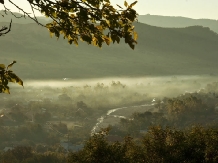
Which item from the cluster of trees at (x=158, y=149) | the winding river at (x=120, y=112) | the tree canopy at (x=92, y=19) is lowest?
the winding river at (x=120, y=112)

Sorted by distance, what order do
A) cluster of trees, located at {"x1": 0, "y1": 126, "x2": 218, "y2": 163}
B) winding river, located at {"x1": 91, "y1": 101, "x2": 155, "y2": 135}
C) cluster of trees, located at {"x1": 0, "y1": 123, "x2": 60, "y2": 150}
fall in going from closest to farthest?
cluster of trees, located at {"x1": 0, "y1": 126, "x2": 218, "y2": 163} → cluster of trees, located at {"x1": 0, "y1": 123, "x2": 60, "y2": 150} → winding river, located at {"x1": 91, "y1": 101, "x2": 155, "y2": 135}

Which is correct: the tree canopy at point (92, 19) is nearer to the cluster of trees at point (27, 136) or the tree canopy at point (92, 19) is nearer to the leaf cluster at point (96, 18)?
→ the leaf cluster at point (96, 18)

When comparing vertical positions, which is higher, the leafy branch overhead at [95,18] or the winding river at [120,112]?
the leafy branch overhead at [95,18]

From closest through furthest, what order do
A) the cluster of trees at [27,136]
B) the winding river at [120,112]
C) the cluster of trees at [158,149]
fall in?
the cluster of trees at [158,149]
the cluster of trees at [27,136]
the winding river at [120,112]

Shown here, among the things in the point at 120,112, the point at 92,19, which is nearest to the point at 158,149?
the point at 92,19

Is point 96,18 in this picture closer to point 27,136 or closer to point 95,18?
point 95,18

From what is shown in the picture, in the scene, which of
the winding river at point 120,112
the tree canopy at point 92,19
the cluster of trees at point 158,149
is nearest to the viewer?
the tree canopy at point 92,19

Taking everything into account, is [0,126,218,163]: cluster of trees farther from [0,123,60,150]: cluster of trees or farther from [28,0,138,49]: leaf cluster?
[0,123,60,150]: cluster of trees

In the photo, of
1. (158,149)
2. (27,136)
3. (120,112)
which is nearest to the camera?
(158,149)

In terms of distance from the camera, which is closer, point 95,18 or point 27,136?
point 95,18

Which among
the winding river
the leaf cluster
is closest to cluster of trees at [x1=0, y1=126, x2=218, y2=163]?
the leaf cluster

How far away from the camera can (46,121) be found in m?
116

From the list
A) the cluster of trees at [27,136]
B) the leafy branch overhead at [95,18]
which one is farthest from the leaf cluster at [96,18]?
the cluster of trees at [27,136]


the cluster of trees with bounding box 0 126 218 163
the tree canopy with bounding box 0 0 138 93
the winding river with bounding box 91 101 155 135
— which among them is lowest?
the winding river with bounding box 91 101 155 135
